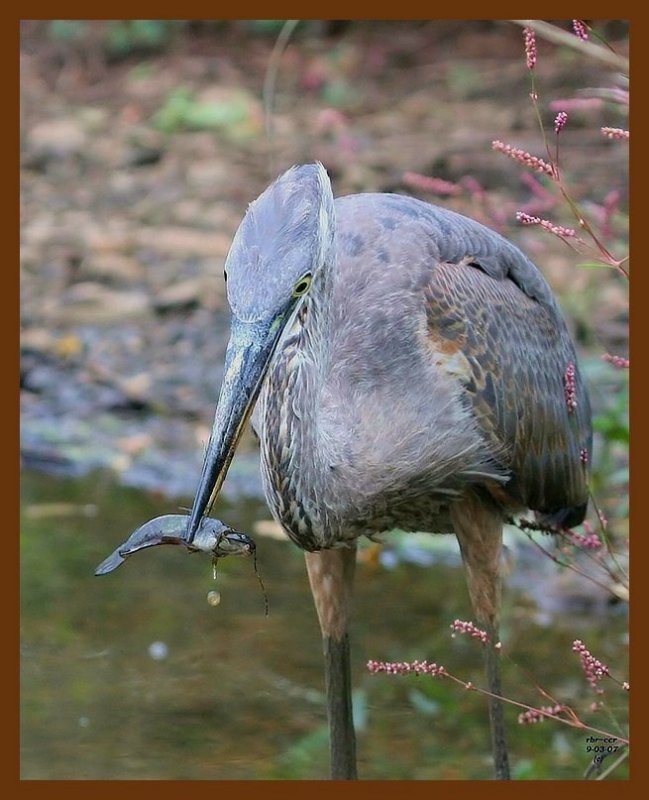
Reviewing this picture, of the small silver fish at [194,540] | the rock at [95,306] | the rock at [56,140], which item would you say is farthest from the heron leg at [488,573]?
the rock at [56,140]

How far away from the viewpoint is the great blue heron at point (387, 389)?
3.67 meters

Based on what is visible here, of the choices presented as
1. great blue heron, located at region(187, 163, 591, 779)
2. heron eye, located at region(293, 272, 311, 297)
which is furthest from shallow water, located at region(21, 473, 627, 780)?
heron eye, located at region(293, 272, 311, 297)

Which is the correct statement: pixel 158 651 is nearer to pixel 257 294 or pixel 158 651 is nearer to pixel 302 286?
pixel 302 286

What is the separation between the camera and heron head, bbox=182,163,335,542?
3.52 metres

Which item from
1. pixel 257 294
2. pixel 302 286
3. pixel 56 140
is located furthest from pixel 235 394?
pixel 56 140

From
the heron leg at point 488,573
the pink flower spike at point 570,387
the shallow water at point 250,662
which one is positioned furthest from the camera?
the shallow water at point 250,662

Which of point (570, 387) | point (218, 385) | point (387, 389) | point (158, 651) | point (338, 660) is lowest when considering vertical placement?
point (218, 385)

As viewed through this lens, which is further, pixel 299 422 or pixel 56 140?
pixel 56 140

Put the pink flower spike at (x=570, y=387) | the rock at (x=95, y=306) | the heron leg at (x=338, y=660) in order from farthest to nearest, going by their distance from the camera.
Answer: the rock at (x=95, y=306)
the heron leg at (x=338, y=660)
the pink flower spike at (x=570, y=387)

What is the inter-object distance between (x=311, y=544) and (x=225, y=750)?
1.54m

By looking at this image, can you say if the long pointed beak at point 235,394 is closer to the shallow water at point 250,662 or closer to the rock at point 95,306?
the shallow water at point 250,662

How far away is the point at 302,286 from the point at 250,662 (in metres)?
2.78

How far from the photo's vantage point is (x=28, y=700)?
5.84 metres

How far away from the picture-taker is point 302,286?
372 cm
